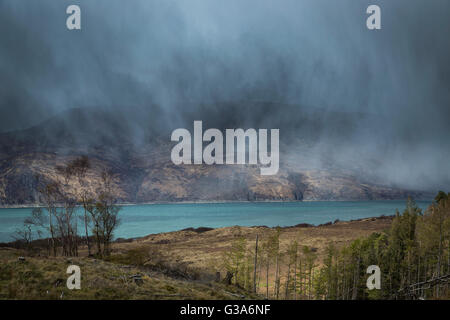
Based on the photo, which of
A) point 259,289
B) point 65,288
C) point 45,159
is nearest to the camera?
point 65,288

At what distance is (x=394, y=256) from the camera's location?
69.6 ft

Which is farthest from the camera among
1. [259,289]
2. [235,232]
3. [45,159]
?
[45,159]

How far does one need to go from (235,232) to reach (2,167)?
203 meters

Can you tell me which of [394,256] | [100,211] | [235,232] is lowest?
[235,232]
